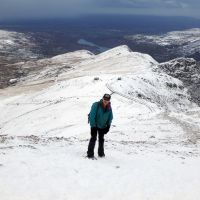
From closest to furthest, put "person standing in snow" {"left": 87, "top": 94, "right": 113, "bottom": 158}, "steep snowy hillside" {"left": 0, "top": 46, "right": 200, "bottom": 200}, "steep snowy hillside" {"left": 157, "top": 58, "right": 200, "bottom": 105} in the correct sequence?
"steep snowy hillside" {"left": 0, "top": 46, "right": 200, "bottom": 200} → "person standing in snow" {"left": 87, "top": 94, "right": 113, "bottom": 158} → "steep snowy hillside" {"left": 157, "top": 58, "right": 200, "bottom": 105}

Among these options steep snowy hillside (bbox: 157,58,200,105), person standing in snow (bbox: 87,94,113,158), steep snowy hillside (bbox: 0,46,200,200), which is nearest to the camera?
steep snowy hillside (bbox: 0,46,200,200)

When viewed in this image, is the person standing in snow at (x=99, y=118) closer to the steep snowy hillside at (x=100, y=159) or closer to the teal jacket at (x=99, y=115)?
the teal jacket at (x=99, y=115)

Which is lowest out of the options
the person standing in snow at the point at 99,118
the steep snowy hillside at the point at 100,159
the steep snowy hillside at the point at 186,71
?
the steep snowy hillside at the point at 186,71

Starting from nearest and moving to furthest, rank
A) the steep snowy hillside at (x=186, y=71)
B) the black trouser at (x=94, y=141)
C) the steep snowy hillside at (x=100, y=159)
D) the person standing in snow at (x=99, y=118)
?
the steep snowy hillside at (x=100, y=159), the person standing in snow at (x=99, y=118), the black trouser at (x=94, y=141), the steep snowy hillside at (x=186, y=71)

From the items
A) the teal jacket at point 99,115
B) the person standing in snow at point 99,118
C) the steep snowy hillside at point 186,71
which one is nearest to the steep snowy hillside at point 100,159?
the person standing in snow at point 99,118

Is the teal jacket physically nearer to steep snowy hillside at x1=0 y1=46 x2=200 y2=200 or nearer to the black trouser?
the black trouser

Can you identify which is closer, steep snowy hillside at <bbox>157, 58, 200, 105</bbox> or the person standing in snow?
the person standing in snow

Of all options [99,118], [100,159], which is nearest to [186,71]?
[100,159]

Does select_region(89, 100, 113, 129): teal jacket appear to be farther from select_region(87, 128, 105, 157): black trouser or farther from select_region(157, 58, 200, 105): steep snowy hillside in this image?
select_region(157, 58, 200, 105): steep snowy hillside

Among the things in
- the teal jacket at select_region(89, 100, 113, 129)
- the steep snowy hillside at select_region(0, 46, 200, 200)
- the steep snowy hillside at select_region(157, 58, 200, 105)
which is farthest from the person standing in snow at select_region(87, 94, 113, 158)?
the steep snowy hillside at select_region(157, 58, 200, 105)

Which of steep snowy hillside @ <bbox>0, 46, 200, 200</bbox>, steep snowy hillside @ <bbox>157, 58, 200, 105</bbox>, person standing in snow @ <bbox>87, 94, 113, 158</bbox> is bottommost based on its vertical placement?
steep snowy hillside @ <bbox>157, 58, 200, 105</bbox>

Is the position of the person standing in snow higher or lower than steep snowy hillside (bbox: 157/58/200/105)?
higher
